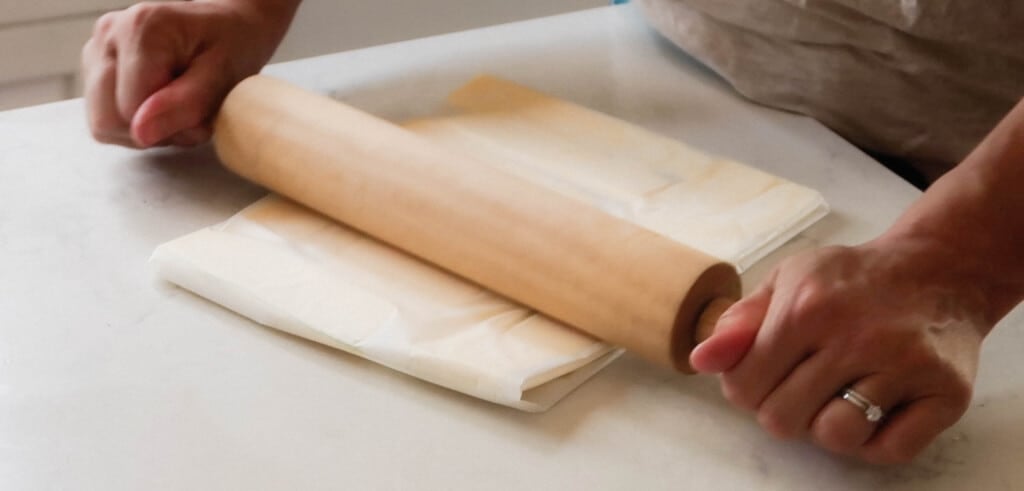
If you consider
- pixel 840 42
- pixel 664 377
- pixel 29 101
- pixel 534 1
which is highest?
pixel 840 42

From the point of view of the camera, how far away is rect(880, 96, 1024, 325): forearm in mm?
535

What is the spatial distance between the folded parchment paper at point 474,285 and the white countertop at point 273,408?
16mm

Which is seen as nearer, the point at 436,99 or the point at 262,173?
the point at 262,173

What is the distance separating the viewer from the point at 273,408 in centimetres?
53

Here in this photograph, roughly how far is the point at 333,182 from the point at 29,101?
86 centimetres

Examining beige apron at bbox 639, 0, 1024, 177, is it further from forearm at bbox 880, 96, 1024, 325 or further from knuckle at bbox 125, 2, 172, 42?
knuckle at bbox 125, 2, 172, 42

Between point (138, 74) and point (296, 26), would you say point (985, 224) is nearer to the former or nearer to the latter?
point (138, 74)

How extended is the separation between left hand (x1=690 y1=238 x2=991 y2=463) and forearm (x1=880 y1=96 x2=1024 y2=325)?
0.03m

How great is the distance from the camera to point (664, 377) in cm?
57

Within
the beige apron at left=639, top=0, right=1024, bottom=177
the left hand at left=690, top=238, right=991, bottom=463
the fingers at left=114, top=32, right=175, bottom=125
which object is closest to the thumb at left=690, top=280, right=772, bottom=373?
the left hand at left=690, top=238, right=991, bottom=463

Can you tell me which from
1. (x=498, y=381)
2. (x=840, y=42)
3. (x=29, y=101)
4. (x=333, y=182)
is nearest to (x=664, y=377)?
(x=498, y=381)

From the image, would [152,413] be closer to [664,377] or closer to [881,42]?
[664,377]

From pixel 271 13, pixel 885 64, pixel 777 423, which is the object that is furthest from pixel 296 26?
pixel 777 423

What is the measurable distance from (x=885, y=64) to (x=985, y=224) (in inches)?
10.7
